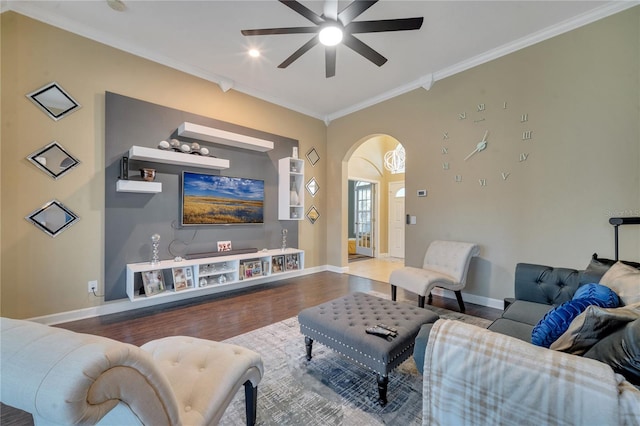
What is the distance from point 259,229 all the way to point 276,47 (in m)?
2.74

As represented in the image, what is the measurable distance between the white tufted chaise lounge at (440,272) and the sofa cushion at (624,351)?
212cm

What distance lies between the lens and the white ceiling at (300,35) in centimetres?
267

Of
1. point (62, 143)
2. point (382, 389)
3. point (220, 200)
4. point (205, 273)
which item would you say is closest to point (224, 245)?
point (205, 273)

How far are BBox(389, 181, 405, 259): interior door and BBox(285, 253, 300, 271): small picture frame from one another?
372cm

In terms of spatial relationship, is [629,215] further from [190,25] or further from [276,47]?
[190,25]

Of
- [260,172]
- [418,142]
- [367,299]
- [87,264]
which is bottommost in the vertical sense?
[367,299]

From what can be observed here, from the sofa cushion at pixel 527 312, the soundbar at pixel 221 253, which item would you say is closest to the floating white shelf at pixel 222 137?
the soundbar at pixel 221 253

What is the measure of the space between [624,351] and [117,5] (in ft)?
14.3

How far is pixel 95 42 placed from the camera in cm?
307

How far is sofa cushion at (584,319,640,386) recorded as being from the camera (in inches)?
32.7

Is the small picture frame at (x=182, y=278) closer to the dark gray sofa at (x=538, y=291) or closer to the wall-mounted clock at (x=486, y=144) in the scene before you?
the dark gray sofa at (x=538, y=291)

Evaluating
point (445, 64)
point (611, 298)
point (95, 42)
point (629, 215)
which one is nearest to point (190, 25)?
point (95, 42)

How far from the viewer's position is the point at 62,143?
2875 mm

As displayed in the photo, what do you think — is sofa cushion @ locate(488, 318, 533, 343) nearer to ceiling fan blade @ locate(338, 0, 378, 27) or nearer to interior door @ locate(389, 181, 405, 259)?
ceiling fan blade @ locate(338, 0, 378, 27)
